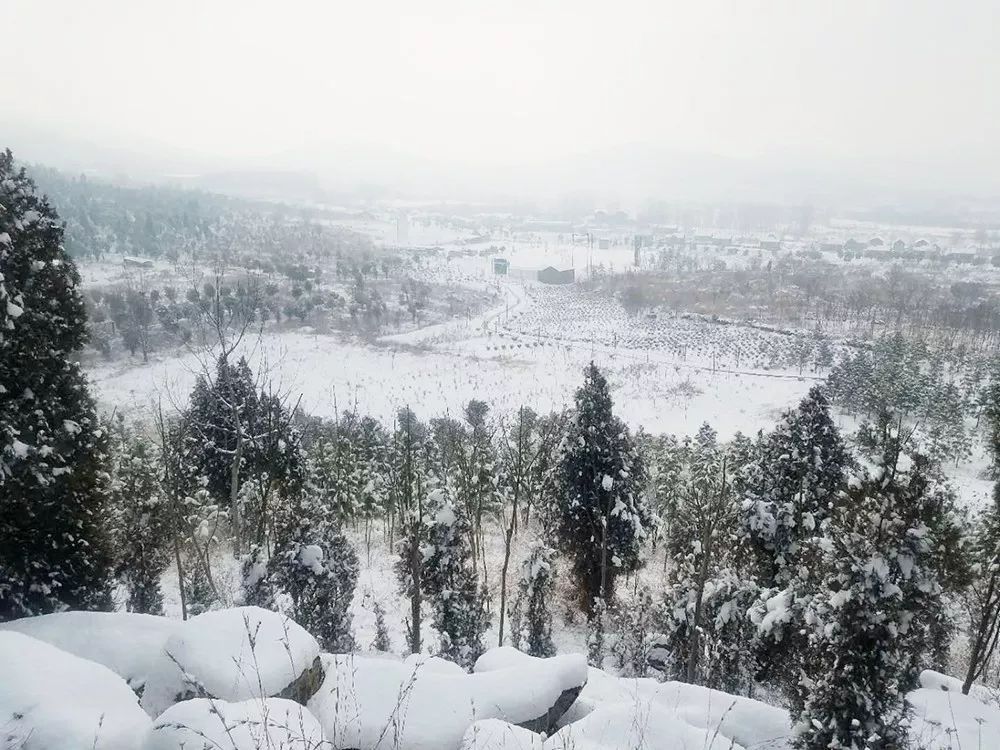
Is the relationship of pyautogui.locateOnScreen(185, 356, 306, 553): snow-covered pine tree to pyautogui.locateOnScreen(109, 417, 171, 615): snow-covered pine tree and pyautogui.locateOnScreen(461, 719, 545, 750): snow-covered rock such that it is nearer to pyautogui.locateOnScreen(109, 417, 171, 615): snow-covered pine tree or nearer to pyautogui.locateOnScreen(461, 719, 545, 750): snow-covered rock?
pyautogui.locateOnScreen(109, 417, 171, 615): snow-covered pine tree

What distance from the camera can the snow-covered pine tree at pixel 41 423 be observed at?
8.65 meters

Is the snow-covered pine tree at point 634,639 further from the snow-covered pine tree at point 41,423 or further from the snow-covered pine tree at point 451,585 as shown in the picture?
the snow-covered pine tree at point 41,423

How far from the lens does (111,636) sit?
688cm

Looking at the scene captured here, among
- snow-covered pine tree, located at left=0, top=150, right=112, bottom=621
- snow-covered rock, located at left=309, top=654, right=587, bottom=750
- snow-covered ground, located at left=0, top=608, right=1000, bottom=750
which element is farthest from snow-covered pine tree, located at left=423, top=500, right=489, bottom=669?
snow-covered rock, located at left=309, top=654, right=587, bottom=750

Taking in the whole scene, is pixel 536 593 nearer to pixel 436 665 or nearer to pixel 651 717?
pixel 436 665

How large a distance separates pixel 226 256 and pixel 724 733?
5121 inches

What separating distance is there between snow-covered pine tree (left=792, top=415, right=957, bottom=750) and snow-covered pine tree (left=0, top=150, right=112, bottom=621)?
429 inches

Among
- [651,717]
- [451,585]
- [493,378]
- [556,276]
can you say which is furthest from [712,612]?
[556,276]

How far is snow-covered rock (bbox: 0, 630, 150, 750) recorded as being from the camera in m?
4.12

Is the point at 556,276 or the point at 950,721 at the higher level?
the point at 556,276

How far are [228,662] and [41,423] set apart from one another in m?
6.11

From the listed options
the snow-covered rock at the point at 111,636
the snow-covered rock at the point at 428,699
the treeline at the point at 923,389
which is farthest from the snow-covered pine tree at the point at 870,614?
the treeline at the point at 923,389

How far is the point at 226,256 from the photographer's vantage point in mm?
118938

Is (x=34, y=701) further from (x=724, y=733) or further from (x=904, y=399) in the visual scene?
(x=904, y=399)
